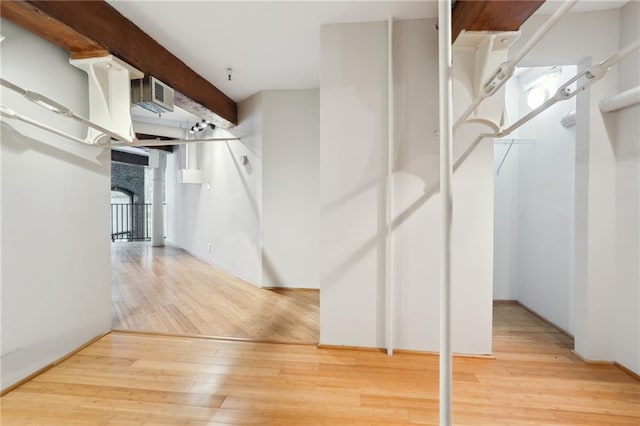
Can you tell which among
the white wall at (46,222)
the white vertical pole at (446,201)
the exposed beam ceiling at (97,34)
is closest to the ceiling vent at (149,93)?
the exposed beam ceiling at (97,34)

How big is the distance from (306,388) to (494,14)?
2419 mm

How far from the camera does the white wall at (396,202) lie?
2.13 m

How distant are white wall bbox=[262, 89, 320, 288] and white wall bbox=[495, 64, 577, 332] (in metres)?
2.21

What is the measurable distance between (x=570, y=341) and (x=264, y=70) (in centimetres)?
381

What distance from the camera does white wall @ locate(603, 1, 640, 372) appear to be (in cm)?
190

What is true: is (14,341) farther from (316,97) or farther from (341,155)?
(316,97)

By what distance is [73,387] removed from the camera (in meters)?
1.77

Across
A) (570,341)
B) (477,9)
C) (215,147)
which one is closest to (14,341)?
(477,9)

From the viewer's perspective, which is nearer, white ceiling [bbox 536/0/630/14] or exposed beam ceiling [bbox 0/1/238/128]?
exposed beam ceiling [bbox 0/1/238/128]

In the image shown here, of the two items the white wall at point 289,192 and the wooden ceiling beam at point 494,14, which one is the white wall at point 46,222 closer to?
the white wall at point 289,192

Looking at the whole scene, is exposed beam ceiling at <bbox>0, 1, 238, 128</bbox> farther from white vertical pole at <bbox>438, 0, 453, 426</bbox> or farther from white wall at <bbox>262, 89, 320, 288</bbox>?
white vertical pole at <bbox>438, 0, 453, 426</bbox>

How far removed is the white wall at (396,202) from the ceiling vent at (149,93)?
53.9 inches

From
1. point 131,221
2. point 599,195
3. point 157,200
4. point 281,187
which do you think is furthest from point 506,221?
point 131,221

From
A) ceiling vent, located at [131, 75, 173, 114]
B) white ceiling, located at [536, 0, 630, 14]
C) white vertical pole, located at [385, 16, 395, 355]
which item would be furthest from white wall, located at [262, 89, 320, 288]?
white ceiling, located at [536, 0, 630, 14]
